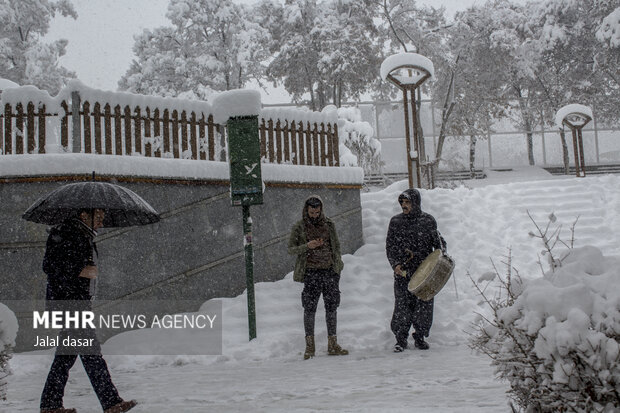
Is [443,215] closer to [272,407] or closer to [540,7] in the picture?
[272,407]

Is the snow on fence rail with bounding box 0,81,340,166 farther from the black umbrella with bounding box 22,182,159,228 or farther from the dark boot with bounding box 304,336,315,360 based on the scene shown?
the dark boot with bounding box 304,336,315,360

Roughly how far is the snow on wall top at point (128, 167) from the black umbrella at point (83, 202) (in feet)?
8.58

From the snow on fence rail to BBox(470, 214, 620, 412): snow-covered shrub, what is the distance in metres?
6.42

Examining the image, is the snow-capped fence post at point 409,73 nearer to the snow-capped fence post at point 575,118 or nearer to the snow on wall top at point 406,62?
the snow on wall top at point 406,62

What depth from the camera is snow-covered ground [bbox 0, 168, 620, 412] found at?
15.4 feet

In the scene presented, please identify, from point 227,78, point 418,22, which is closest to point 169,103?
point 227,78

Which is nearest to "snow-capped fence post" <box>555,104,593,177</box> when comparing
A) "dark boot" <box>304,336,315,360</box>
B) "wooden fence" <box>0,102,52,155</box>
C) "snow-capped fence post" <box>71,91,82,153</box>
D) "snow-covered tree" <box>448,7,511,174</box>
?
"snow-covered tree" <box>448,7,511,174</box>

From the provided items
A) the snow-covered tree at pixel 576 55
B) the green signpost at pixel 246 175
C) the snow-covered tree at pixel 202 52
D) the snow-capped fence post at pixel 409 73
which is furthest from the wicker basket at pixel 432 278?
the snow-covered tree at pixel 576 55

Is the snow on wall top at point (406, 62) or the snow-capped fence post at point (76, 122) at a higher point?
the snow on wall top at point (406, 62)

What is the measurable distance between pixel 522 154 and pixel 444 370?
92.5 feet

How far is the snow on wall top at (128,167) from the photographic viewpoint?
7.53 metres

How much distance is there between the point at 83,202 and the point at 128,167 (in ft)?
11.6

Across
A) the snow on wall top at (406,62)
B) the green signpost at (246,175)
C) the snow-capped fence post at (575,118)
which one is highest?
the snow on wall top at (406,62)

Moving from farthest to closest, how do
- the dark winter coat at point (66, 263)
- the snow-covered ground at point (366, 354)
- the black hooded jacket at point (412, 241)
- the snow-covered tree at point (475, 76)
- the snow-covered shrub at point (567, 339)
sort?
the snow-covered tree at point (475, 76) → the black hooded jacket at point (412, 241) → the snow-covered ground at point (366, 354) → the dark winter coat at point (66, 263) → the snow-covered shrub at point (567, 339)
